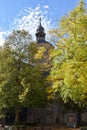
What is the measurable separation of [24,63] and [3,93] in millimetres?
4539

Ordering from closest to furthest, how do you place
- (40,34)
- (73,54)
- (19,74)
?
(73,54)
(19,74)
(40,34)

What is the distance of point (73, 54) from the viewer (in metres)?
22.7

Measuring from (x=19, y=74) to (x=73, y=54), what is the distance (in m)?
16.3

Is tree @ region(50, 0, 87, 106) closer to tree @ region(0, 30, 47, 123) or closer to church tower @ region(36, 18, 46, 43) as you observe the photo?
tree @ region(0, 30, 47, 123)

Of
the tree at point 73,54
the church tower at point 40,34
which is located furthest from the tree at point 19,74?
the church tower at point 40,34

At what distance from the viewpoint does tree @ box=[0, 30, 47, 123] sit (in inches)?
1479

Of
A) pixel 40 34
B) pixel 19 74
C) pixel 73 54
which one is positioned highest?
pixel 40 34

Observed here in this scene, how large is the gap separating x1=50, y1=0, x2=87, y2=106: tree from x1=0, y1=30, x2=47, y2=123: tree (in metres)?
11.6

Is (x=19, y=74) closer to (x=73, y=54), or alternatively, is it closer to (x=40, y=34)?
(x=73, y=54)

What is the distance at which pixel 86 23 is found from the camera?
23.0 metres

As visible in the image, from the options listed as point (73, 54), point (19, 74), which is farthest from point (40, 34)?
point (73, 54)

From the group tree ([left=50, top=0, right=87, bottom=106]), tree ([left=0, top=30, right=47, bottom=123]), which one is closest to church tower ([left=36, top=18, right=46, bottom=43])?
tree ([left=0, top=30, right=47, bottom=123])

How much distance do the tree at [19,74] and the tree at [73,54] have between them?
1162 centimetres

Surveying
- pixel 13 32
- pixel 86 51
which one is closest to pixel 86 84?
pixel 86 51
